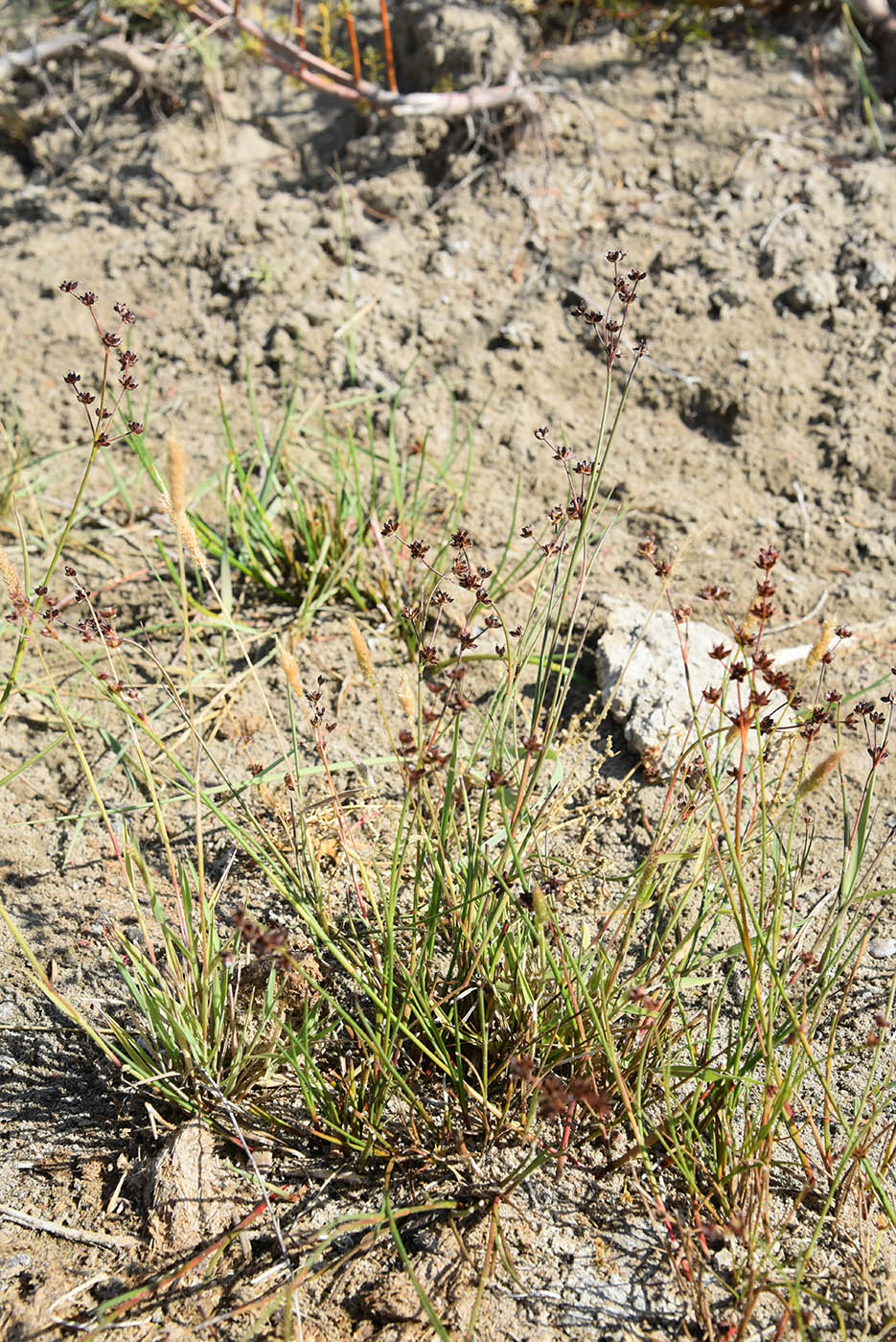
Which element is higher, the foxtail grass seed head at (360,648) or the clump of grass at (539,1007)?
the foxtail grass seed head at (360,648)

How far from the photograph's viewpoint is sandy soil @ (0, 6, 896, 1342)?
3.10m

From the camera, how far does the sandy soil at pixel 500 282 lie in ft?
10.2

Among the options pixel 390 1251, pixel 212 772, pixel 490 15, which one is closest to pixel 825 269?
pixel 490 15

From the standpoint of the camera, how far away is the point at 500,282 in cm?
363

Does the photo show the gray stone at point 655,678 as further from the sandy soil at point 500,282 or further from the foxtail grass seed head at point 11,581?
the foxtail grass seed head at point 11,581

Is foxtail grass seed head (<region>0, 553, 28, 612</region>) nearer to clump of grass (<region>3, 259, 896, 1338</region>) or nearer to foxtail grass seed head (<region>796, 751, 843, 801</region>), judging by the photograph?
clump of grass (<region>3, 259, 896, 1338</region>)

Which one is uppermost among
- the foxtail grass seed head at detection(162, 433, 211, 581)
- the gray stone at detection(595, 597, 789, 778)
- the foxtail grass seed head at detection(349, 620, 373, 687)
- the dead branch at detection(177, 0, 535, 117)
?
the dead branch at detection(177, 0, 535, 117)

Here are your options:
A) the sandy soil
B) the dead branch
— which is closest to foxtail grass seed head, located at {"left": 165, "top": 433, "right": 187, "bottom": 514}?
the sandy soil

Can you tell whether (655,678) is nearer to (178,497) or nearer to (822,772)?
(822,772)

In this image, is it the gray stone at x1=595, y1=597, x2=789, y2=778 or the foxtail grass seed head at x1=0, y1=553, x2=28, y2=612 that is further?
the gray stone at x1=595, y1=597, x2=789, y2=778

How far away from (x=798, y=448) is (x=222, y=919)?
2267 millimetres

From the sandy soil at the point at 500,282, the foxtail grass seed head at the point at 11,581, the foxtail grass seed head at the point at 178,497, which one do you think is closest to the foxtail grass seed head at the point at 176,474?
the foxtail grass seed head at the point at 178,497

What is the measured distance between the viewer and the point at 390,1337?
1539mm

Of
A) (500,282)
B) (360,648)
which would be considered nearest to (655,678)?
(360,648)
